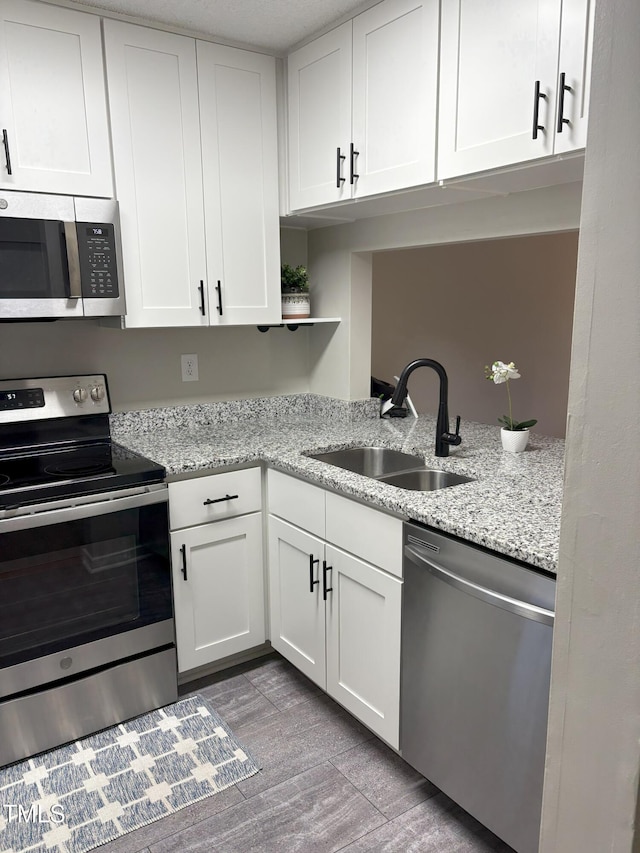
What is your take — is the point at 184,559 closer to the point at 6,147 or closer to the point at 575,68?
the point at 6,147

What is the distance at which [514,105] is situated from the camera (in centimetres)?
164

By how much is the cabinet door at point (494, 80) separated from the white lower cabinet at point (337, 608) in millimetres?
1035

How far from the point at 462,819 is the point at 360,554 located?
0.76 meters

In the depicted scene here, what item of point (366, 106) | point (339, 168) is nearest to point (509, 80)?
point (366, 106)

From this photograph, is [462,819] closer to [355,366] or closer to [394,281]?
[355,366]

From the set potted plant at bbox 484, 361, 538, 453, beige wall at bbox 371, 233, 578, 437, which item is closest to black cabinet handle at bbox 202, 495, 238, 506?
potted plant at bbox 484, 361, 538, 453

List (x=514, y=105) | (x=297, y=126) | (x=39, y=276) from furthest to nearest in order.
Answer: (x=297, y=126) → (x=39, y=276) → (x=514, y=105)

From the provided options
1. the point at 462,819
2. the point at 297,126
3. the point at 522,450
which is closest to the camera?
the point at 462,819

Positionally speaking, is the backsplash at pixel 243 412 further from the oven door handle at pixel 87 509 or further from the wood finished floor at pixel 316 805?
the wood finished floor at pixel 316 805

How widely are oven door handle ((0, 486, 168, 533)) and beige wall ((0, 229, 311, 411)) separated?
65cm

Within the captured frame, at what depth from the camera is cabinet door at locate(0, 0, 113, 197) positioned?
195 centimetres

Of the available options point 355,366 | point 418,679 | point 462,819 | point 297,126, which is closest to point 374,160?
point 297,126

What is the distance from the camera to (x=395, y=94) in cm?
197

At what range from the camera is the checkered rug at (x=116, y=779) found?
171 cm
